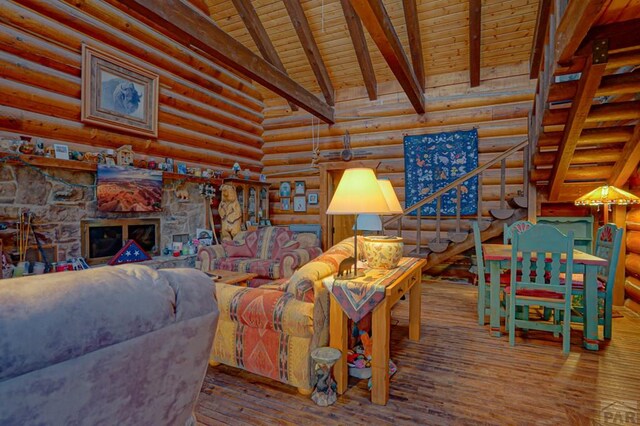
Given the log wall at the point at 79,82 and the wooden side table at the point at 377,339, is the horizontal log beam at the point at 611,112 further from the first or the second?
the log wall at the point at 79,82

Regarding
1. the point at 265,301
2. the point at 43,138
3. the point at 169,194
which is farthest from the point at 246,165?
the point at 265,301

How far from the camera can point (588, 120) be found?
3367 mm

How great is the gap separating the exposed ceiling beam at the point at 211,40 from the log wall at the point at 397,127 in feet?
4.89

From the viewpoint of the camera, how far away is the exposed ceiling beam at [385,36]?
338 cm

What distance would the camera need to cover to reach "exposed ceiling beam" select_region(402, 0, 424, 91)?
465cm

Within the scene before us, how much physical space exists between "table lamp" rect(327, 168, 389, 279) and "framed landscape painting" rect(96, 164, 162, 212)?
3.45 metres

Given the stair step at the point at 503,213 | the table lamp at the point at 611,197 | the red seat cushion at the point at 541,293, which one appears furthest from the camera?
the stair step at the point at 503,213

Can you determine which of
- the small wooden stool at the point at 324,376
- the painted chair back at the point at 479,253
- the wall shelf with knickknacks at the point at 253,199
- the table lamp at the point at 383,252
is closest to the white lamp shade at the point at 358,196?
the table lamp at the point at 383,252

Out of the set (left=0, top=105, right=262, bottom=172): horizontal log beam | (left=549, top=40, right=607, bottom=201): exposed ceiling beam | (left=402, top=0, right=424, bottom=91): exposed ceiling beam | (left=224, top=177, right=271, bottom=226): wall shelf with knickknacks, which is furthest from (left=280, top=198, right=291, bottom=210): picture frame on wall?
(left=549, top=40, right=607, bottom=201): exposed ceiling beam

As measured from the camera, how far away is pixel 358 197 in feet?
6.99

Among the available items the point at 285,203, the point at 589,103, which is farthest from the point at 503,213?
the point at 285,203

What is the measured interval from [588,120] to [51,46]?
587 cm

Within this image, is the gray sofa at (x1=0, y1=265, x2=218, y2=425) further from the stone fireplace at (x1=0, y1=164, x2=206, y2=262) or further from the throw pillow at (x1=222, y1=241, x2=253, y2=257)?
the throw pillow at (x1=222, y1=241, x2=253, y2=257)

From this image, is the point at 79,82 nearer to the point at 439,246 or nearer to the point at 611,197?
the point at 439,246
